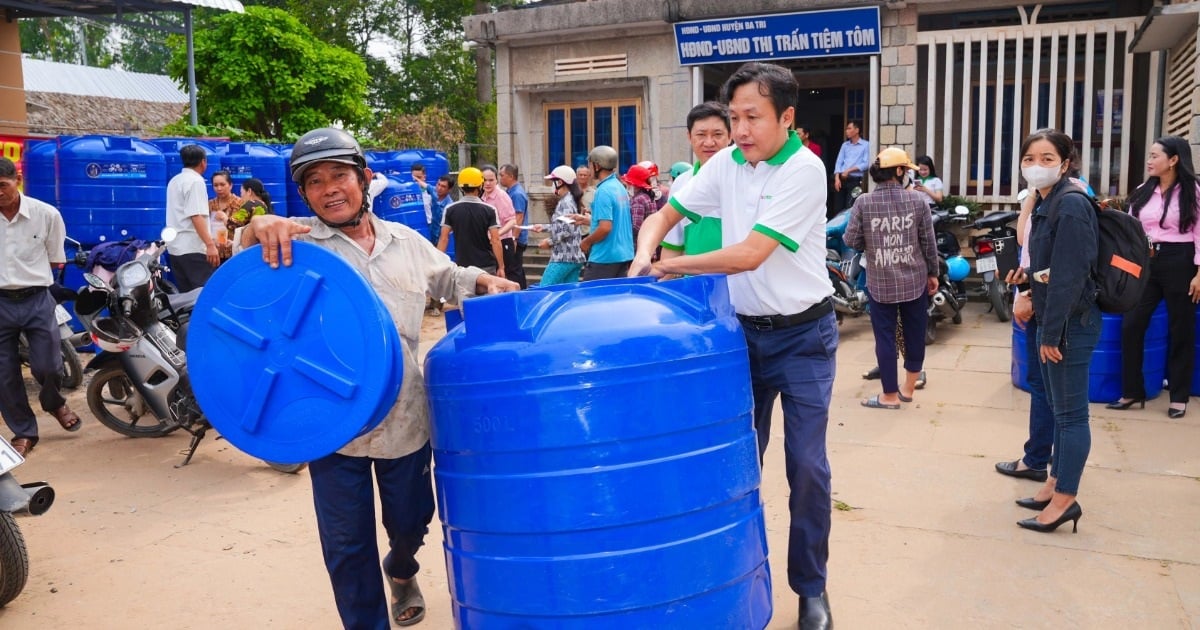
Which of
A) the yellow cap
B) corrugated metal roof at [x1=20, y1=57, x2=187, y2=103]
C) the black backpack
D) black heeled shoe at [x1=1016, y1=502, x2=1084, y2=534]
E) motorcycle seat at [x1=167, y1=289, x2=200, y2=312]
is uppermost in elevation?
corrugated metal roof at [x1=20, y1=57, x2=187, y2=103]

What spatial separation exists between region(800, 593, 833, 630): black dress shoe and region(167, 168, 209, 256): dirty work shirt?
6.20m

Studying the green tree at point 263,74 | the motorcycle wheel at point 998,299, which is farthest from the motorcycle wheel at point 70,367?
the green tree at point 263,74

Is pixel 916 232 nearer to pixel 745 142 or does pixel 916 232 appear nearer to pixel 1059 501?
pixel 1059 501

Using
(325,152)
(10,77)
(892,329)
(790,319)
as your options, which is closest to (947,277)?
(892,329)

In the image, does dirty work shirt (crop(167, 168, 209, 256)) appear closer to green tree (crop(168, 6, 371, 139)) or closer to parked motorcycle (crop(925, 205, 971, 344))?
parked motorcycle (crop(925, 205, 971, 344))

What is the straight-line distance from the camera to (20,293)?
5625mm

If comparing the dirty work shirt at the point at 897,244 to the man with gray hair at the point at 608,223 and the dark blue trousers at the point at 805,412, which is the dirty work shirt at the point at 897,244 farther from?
the dark blue trousers at the point at 805,412

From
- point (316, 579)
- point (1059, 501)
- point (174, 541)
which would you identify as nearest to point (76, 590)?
point (174, 541)

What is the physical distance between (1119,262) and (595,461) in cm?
288

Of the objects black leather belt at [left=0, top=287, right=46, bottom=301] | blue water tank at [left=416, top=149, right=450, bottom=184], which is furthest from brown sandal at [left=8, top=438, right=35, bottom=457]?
blue water tank at [left=416, top=149, right=450, bottom=184]

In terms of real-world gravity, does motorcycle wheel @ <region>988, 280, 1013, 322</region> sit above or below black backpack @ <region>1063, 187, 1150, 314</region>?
below

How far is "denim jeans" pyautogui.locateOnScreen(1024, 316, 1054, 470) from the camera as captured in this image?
451 cm

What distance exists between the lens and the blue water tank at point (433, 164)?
13.5 metres

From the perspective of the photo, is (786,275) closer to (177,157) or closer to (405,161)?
(177,157)
